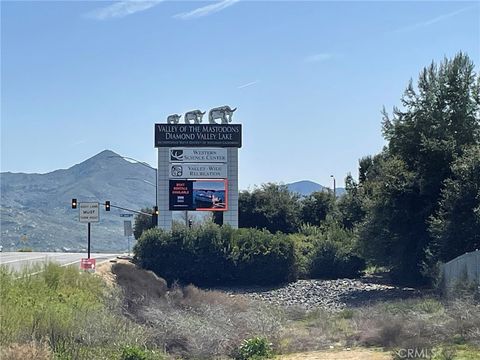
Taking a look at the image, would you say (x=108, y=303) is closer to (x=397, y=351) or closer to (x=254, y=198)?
(x=397, y=351)

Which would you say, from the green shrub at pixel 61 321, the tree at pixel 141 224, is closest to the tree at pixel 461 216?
the green shrub at pixel 61 321

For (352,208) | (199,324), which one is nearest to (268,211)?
(352,208)

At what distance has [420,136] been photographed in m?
41.8

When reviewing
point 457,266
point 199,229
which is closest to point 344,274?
point 199,229

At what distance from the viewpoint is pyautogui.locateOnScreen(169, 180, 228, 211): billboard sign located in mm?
56375

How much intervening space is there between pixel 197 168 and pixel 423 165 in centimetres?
2006

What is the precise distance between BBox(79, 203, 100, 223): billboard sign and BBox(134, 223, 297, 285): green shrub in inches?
348

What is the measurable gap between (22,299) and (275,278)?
3232cm

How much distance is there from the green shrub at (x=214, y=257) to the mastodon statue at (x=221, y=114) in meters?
12.3

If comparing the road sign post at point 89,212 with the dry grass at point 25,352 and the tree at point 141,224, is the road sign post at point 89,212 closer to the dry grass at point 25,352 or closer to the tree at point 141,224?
the dry grass at point 25,352

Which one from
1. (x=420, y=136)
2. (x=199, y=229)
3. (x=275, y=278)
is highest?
(x=420, y=136)

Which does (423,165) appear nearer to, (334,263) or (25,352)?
(334,263)

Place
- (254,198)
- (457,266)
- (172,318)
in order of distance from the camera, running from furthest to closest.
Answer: (254,198), (457,266), (172,318)

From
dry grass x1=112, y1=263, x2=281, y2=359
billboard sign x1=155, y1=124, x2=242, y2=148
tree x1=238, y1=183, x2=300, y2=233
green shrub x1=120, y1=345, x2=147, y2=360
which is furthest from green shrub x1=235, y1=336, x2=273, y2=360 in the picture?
tree x1=238, y1=183, x2=300, y2=233
